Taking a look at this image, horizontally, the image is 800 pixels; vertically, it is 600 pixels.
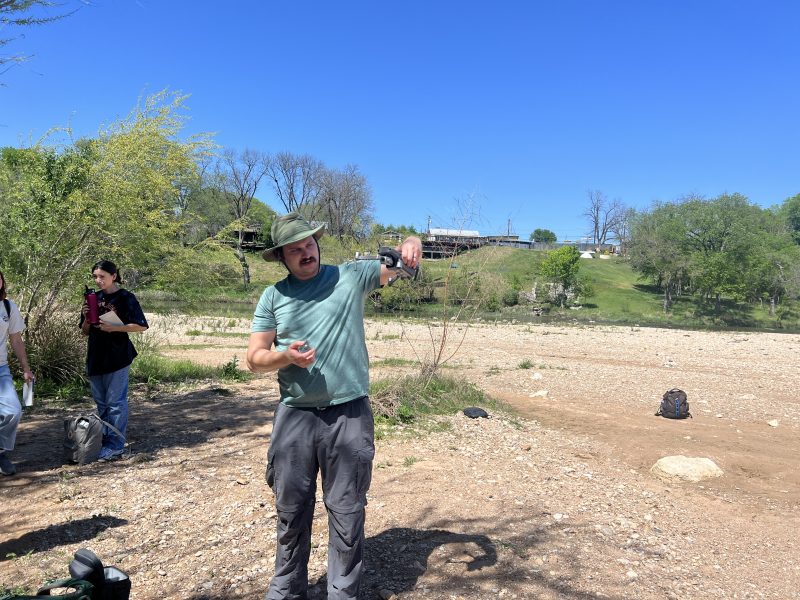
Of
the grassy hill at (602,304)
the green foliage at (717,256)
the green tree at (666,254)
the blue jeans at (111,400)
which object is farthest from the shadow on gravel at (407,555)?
the green tree at (666,254)

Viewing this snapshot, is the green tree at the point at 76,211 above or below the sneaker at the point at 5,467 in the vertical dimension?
above

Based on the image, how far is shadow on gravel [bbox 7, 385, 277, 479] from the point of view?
5.58m

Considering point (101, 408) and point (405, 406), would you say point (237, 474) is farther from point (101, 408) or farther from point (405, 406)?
point (405, 406)

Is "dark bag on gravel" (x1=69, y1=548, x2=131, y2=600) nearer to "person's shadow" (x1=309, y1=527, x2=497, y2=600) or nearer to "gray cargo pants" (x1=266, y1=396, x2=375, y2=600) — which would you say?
"gray cargo pants" (x1=266, y1=396, x2=375, y2=600)

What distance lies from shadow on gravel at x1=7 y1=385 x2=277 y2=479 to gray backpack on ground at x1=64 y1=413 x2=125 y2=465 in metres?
0.11

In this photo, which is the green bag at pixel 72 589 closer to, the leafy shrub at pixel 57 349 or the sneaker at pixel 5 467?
the sneaker at pixel 5 467

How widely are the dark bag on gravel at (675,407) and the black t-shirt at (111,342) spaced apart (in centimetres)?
791

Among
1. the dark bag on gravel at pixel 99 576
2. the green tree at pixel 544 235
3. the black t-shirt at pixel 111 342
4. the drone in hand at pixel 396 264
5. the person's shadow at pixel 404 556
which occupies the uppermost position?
the green tree at pixel 544 235

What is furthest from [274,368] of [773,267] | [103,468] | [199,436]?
[773,267]

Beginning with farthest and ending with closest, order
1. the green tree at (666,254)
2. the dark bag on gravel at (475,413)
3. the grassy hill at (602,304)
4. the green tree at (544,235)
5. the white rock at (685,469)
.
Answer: the green tree at (544,235), the green tree at (666,254), the grassy hill at (602,304), the dark bag on gravel at (475,413), the white rock at (685,469)

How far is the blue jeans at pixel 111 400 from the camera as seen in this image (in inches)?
210

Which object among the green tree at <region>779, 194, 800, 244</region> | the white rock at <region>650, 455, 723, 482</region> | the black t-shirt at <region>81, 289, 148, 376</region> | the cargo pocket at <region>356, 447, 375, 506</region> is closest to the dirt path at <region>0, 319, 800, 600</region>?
the white rock at <region>650, 455, 723, 482</region>

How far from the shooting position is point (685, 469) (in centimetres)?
592

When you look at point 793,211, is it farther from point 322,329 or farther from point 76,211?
point 322,329
